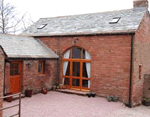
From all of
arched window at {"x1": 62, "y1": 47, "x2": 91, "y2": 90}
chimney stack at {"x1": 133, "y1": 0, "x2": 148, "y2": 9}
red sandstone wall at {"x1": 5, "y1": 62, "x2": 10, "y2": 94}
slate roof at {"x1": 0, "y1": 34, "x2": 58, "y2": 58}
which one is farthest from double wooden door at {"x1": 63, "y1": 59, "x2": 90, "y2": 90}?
chimney stack at {"x1": 133, "y1": 0, "x2": 148, "y2": 9}

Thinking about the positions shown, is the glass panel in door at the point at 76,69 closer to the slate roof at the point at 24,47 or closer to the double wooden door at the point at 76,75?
the double wooden door at the point at 76,75

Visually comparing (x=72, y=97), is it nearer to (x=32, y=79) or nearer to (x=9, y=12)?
(x=32, y=79)

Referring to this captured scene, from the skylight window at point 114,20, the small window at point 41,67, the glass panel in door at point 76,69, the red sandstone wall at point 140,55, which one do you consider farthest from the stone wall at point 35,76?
the red sandstone wall at point 140,55

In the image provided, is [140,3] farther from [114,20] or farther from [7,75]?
[7,75]

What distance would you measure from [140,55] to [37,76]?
23.1 ft

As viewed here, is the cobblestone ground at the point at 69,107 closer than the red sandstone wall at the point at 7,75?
Yes

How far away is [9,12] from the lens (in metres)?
26.3

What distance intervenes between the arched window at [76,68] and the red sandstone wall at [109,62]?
0.47 m

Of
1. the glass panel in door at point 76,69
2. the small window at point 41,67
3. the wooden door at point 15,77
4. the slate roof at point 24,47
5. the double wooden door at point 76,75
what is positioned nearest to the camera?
the wooden door at point 15,77

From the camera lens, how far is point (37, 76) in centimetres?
1238

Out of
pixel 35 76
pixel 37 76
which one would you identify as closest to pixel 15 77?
pixel 35 76

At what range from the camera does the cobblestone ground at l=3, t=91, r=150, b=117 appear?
8408mm

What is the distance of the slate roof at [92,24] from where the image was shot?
1197 cm

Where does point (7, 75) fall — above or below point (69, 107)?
above
